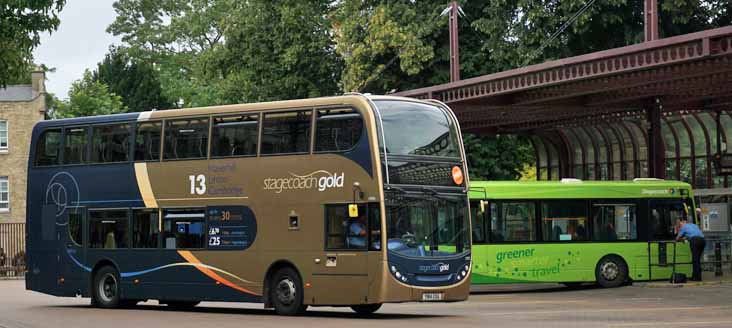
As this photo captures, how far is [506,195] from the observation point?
3266cm

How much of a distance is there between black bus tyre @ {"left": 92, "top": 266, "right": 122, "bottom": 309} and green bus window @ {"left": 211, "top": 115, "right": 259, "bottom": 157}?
3.76 meters

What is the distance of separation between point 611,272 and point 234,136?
11.7 m

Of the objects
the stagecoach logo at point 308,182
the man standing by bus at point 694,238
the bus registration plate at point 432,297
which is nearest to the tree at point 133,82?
the man standing by bus at point 694,238

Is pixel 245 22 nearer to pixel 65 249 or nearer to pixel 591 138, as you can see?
pixel 591 138

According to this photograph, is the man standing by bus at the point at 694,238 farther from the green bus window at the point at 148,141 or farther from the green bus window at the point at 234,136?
the green bus window at the point at 148,141

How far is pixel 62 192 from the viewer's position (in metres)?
28.9

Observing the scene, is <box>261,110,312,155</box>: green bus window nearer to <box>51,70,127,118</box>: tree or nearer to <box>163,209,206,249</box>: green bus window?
<box>163,209,206,249</box>: green bus window

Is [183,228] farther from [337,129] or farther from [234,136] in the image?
[337,129]

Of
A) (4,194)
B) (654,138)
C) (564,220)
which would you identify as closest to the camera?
(564,220)

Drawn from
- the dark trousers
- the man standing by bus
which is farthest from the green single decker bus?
the man standing by bus

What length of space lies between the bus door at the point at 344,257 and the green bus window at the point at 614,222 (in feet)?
36.5

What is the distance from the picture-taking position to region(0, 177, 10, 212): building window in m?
68.5

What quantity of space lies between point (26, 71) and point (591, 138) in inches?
1026

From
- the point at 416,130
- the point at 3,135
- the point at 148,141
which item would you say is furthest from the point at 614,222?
the point at 3,135
